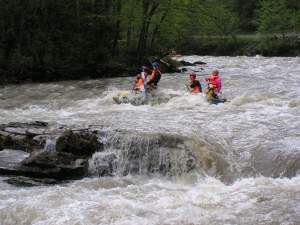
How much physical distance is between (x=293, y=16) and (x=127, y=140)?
41.0 metres

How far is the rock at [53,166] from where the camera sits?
10.3m

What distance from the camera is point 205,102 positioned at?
17.0 metres

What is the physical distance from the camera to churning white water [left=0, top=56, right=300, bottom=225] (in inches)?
313

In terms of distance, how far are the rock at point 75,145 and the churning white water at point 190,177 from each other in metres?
1.04

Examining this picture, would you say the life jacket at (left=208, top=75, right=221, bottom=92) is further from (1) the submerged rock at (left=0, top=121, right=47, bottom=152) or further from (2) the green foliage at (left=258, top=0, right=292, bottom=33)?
(2) the green foliage at (left=258, top=0, right=292, bottom=33)

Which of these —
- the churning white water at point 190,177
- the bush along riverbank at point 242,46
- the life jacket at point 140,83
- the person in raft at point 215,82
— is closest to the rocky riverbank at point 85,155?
the churning white water at point 190,177

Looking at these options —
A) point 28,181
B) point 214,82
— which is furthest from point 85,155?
point 214,82

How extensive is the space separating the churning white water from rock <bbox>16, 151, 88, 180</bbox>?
0.45 m

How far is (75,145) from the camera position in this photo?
11.2m

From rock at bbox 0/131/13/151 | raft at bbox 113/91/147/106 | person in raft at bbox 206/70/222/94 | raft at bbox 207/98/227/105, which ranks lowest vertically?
rock at bbox 0/131/13/151

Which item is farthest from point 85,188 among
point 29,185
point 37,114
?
point 37,114

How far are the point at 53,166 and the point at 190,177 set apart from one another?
2.79m

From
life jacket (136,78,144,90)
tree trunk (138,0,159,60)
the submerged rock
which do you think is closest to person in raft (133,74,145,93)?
life jacket (136,78,144,90)

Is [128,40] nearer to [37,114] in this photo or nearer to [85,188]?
[37,114]
